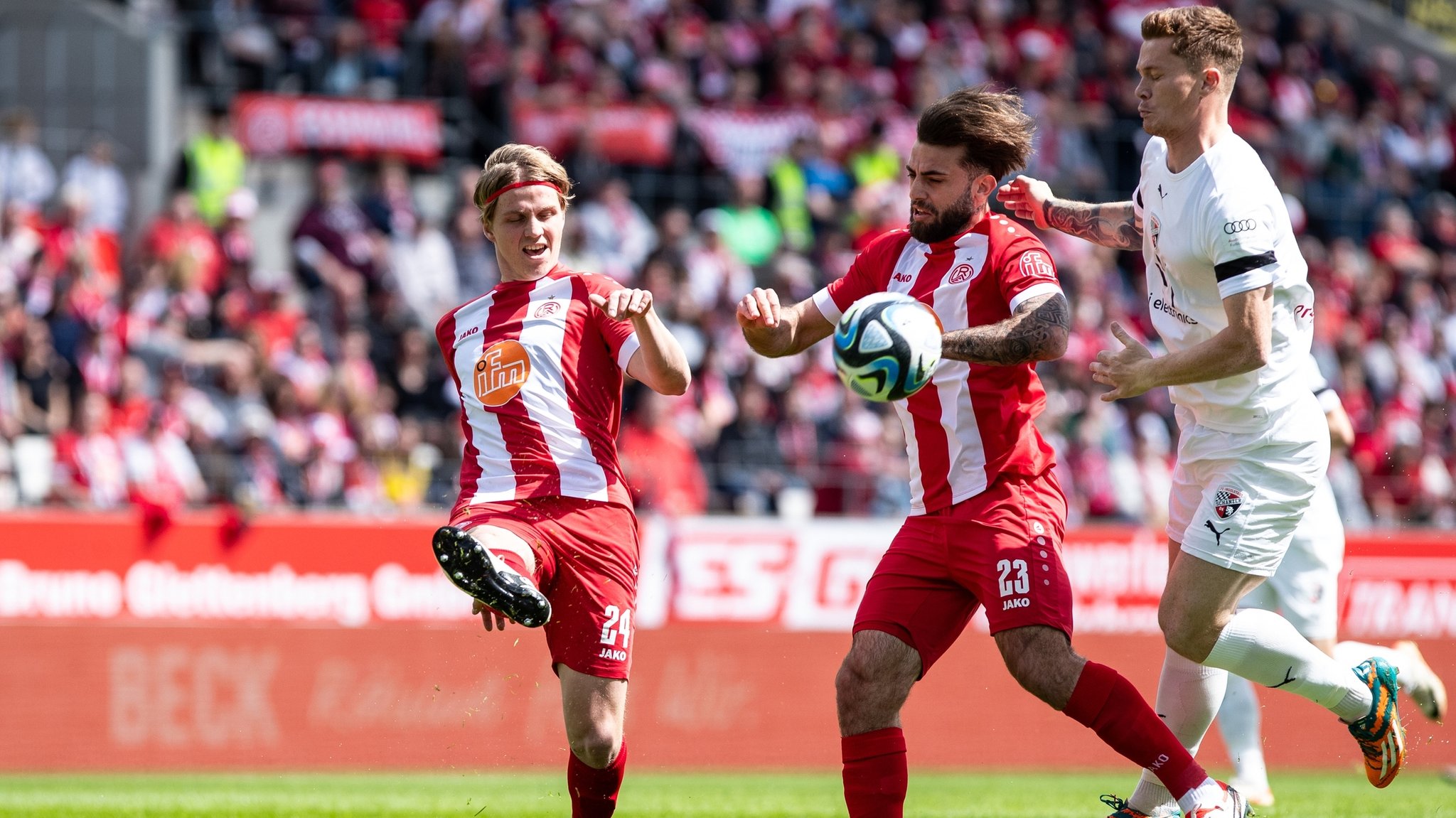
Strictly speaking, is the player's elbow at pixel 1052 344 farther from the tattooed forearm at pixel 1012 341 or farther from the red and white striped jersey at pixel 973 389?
the red and white striped jersey at pixel 973 389

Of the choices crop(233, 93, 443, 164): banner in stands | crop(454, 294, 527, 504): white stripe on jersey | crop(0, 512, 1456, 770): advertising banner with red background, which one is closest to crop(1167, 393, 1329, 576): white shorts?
crop(454, 294, 527, 504): white stripe on jersey

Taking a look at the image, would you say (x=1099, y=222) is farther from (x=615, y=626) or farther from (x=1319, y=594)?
(x=615, y=626)

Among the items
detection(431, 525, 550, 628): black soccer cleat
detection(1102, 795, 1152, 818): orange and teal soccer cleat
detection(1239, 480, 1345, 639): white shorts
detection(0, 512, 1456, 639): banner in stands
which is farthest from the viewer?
detection(0, 512, 1456, 639): banner in stands

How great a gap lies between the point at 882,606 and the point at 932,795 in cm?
467

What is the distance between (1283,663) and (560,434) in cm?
272

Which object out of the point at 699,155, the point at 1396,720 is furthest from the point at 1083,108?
the point at 1396,720

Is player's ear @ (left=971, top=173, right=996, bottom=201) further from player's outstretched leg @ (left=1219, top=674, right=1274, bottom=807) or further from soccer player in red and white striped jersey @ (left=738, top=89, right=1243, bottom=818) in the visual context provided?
player's outstretched leg @ (left=1219, top=674, right=1274, bottom=807)

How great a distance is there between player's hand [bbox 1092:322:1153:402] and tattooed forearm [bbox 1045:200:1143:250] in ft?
2.66

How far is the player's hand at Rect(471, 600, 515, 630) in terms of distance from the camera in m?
5.57

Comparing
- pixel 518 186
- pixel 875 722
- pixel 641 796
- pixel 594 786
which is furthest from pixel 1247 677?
pixel 641 796

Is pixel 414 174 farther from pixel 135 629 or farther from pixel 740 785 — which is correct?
pixel 740 785

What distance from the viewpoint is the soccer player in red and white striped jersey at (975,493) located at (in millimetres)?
5426

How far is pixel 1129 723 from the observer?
213 inches

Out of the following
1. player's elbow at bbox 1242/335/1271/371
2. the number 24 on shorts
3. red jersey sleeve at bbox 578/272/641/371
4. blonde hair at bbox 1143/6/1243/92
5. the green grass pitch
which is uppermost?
blonde hair at bbox 1143/6/1243/92
